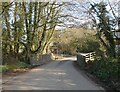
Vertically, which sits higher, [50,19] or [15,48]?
[50,19]

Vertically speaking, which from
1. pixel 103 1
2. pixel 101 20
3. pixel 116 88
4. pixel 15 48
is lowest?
pixel 116 88

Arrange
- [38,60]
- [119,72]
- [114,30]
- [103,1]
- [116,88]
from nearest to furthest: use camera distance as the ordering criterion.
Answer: [116,88] < [119,72] < [114,30] < [103,1] < [38,60]

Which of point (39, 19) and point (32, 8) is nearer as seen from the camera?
point (32, 8)

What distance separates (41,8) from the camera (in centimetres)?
3145

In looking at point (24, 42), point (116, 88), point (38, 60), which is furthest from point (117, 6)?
Answer: point (38, 60)

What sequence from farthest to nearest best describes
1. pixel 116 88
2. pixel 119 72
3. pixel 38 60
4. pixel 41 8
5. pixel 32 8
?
pixel 38 60 → pixel 41 8 → pixel 32 8 → pixel 119 72 → pixel 116 88

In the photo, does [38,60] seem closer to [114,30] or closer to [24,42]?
[24,42]

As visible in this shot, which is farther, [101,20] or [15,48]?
[15,48]

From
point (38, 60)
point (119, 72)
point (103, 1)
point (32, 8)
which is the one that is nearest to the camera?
point (119, 72)

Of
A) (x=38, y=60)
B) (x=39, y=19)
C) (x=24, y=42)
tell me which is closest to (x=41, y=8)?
(x=39, y=19)

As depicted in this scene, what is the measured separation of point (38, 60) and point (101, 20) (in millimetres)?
15906

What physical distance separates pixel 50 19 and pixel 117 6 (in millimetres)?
15464

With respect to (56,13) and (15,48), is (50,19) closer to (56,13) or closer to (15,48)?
(56,13)

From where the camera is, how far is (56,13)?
34031 millimetres
